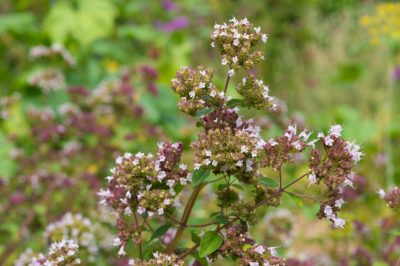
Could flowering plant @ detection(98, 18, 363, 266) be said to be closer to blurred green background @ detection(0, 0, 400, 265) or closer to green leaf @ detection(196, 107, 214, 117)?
green leaf @ detection(196, 107, 214, 117)

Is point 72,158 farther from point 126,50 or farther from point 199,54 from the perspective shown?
point 199,54

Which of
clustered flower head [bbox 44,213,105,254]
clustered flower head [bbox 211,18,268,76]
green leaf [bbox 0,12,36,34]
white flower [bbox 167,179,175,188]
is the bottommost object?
white flower [bbox 167,179,175,188]

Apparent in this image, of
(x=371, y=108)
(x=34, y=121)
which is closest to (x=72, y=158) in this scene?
(x=34, y=121)

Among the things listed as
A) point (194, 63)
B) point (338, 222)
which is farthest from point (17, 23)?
point (338, 222)

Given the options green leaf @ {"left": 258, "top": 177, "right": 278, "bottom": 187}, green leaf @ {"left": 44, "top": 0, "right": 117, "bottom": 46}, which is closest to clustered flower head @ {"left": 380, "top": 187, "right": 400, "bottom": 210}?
green leaf @ {"left": 258, "top": 177, "right": 278, "bottom": 187}

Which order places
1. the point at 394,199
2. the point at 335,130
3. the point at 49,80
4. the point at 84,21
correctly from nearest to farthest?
the point at 335,130 → the point at 394,199 → the point at 49,80 → the point at 84,21

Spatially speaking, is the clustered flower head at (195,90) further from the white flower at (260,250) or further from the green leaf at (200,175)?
the white flower at (260,250)

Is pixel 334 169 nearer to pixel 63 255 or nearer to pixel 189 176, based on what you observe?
pixel 189 176
